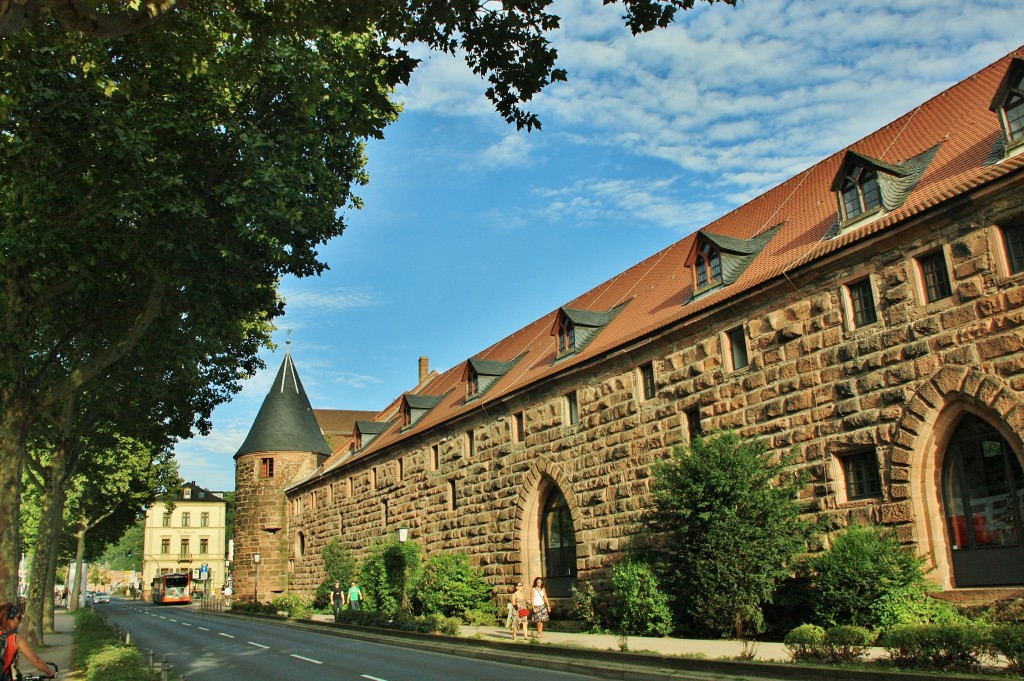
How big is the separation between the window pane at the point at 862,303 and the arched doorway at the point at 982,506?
252 cm

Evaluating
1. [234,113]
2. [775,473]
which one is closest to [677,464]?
[775,473]

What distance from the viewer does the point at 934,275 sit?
1454 cm

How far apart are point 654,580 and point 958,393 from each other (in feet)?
24.4

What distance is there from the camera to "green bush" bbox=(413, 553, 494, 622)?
2592 cm

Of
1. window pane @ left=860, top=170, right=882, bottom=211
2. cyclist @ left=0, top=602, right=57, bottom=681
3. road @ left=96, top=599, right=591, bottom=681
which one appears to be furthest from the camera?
window pane @ left=860, top=170, right=882, bottom=211

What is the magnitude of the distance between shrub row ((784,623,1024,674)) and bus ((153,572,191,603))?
6734 cm

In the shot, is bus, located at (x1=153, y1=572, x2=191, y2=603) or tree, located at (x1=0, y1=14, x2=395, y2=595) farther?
bus, located at (x1=153, y1=572, x2=191, y2=603)

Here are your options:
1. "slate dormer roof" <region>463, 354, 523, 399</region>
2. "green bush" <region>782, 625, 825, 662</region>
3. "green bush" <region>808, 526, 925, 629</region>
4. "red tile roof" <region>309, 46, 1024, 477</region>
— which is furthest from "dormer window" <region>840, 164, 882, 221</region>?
"slate dormer roof" <region>463, 354, 523, 399</region>

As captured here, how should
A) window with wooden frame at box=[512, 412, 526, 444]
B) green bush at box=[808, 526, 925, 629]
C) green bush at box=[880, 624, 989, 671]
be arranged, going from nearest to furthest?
green bush at box=[880, 624, 989, 671] < green bush at box=[808, 526, 925, 629] < window with wooden frame at box=[512, 412, 526, 444]

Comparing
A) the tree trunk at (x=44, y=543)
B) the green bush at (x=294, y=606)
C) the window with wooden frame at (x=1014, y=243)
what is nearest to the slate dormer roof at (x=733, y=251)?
the window with wooden frame at (x=1014, y=243)

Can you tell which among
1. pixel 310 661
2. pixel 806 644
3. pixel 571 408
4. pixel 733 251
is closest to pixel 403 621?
pixel 310 661

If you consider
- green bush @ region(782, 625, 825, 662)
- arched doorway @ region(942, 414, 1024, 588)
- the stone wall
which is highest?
the stone wall

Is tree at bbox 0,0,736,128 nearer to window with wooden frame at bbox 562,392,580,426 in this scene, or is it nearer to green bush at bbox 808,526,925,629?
green bush at bbox 808,526,925,629

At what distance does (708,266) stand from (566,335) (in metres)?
6.20
